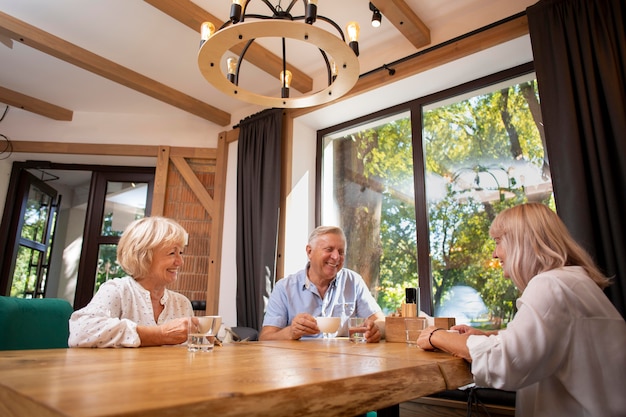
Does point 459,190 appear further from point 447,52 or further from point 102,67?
point 102,67

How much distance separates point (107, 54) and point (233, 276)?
2.16 meters

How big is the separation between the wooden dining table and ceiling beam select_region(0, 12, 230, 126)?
2.84m

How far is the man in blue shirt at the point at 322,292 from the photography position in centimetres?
224

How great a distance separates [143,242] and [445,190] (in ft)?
7.27

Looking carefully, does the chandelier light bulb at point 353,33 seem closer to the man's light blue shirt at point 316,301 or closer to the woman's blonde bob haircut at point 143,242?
the woman's blonde bob haircut at point 143,242

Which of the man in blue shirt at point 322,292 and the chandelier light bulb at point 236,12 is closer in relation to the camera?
the chandelier light bulb at point 236,12

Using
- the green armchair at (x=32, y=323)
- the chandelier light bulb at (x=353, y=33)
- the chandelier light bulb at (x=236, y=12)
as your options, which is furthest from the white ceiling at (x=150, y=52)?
the green armchair at (x=32, y=323)

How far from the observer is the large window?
8.93 feet

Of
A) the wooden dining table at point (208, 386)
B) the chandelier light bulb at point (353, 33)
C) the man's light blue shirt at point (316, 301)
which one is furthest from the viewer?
the man's light blue shirt at point (316, 301)

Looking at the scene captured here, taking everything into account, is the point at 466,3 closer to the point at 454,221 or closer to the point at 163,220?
the point at 454,221

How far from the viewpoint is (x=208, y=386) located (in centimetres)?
57

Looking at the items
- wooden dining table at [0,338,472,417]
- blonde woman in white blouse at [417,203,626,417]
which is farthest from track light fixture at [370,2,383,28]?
wooden dining table at [0,338,472,417]

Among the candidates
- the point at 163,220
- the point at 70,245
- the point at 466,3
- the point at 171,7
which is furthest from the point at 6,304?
the point at 70,245

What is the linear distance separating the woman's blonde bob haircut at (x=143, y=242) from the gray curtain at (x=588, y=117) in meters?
1.90
